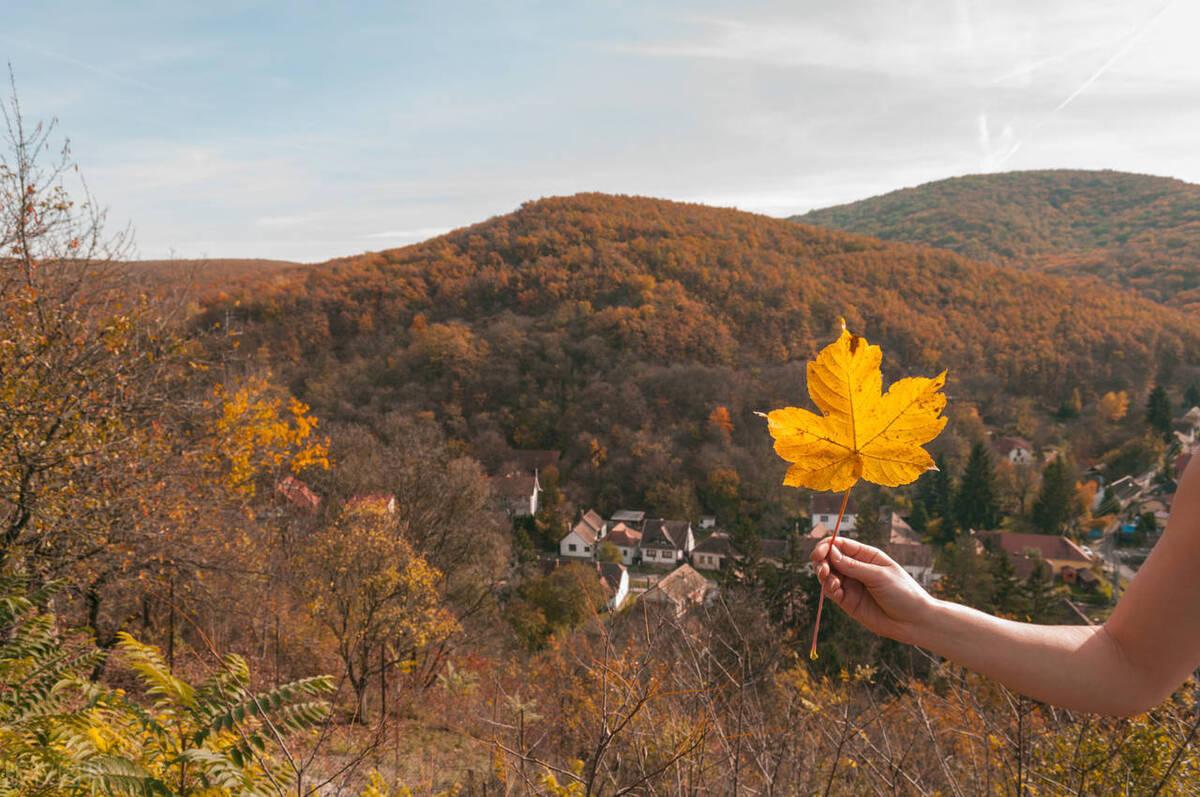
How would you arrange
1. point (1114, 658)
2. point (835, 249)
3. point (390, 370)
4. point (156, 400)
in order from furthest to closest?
point (835, 249)
point (390, 370)
point (156, 400)
point (1114, 658)

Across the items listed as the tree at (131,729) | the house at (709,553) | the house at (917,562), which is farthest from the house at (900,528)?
the tree at (131,729)

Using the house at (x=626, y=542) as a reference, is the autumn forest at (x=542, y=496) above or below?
above

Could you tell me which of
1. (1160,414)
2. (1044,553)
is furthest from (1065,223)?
(1044,553)

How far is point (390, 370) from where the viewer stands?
49.6 m

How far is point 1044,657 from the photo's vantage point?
34.4 inches

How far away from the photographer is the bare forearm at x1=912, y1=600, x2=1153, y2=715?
0.83 metres

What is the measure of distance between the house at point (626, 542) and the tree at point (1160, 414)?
121 ft

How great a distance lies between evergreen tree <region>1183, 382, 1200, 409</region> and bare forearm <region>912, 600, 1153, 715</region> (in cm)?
6284

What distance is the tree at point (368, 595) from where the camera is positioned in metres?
9.33

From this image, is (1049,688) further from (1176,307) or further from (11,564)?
(1176,307)

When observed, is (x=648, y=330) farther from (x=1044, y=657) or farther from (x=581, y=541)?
(x=1044, y=657)

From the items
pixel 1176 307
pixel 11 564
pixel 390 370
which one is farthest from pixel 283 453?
pixel 1176 307

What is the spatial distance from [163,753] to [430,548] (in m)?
13.1

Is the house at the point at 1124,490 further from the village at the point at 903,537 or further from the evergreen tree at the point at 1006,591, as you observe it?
the evergreen tree at the point at 1006,591
